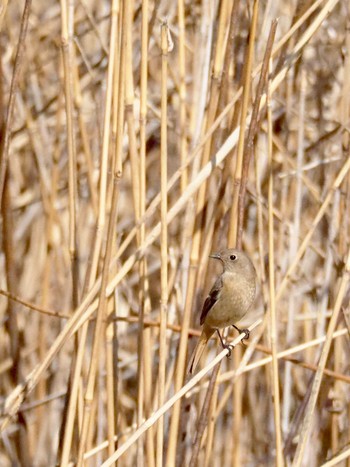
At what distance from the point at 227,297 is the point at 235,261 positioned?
0.08 meters

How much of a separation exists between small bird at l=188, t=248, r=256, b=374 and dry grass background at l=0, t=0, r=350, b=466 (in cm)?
5

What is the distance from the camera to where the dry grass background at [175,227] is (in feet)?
4.68

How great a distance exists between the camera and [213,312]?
5.16ft

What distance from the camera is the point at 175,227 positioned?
2219 mm

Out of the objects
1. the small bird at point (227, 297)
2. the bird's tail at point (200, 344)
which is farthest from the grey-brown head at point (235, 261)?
the bird's tail at point (200, 344)

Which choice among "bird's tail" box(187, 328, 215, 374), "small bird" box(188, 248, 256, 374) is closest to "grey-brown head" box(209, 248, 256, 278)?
"small bird" box(188, 248, 256, 374)

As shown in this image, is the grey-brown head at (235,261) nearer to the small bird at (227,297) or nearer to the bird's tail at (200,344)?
the small bird at (227,297)

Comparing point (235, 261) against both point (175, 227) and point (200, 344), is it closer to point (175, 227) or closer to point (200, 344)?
point (200, 344)

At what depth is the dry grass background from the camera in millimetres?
1426

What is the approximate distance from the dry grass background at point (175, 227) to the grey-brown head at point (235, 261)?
0.03 meters

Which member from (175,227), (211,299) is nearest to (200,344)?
(211,299)

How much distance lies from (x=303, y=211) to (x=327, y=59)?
1.41 feet

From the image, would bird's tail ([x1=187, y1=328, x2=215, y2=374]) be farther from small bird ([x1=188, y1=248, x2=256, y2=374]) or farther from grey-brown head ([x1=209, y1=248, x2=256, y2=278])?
grey-brown head ([x1=209, y1=248, x2=256, y2=278])

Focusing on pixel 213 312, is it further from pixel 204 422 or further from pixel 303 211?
pixel 303 211
